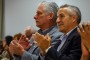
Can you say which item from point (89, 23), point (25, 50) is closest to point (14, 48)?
point (25, 50)

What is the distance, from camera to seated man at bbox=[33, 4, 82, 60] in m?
1.74

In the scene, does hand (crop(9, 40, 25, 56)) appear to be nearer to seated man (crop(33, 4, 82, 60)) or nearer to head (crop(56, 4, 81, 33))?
seated man (crop(33, 4, 82, 60))

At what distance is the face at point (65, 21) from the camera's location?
198 centimetres

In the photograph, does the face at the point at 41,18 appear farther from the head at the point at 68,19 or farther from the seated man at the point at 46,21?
the head at the point at 68,19

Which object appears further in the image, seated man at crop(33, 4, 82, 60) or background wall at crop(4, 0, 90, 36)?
background wall at crop(4, 0, 90, 36)

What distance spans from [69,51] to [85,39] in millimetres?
247

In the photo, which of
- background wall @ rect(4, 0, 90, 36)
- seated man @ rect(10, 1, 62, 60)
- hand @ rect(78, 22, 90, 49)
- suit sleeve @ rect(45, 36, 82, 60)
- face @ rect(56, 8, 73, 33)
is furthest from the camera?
background wall @ rect(4, 0, 90, 36)

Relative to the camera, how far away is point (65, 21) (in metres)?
1.98

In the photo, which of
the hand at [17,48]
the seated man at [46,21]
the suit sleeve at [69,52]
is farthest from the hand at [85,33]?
the hand at [17,48]

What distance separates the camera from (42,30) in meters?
2.32

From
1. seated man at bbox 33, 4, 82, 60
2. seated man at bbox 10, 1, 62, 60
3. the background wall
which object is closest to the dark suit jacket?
seated man at bbox 33, 4, 82, 60

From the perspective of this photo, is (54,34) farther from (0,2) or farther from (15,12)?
(0,2)

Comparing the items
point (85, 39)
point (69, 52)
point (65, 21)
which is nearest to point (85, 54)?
point (85, 39)

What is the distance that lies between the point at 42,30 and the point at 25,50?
0.28 metres
